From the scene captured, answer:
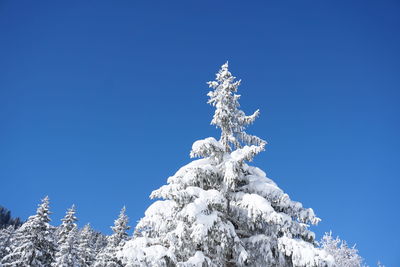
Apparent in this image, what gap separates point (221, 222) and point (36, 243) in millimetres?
25436

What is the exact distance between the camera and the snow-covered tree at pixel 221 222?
1045 centimetres

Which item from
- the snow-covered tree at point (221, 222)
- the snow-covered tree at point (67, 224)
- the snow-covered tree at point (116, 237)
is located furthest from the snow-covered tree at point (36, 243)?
the snow-covered tree at point (221, 222)

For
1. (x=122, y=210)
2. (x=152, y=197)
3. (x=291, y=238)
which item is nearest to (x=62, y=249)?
(x=122, y=210)

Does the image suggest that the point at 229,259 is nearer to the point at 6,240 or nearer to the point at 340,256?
the point at 340,256

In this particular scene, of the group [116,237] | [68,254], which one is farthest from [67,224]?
[116,237]

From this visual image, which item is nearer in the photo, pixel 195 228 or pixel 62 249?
pixel 195 228

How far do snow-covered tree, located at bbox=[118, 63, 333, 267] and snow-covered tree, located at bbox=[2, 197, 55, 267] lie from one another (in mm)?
22346

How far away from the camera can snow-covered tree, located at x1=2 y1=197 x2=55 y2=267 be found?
96.1 ft

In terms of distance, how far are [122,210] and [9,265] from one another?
11823mm

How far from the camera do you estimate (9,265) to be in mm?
30078

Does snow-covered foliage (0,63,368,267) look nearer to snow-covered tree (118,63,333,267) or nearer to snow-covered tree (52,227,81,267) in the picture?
snow-covered tree (118,63,333,267)

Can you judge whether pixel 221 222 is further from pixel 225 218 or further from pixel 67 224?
pixel 67 224

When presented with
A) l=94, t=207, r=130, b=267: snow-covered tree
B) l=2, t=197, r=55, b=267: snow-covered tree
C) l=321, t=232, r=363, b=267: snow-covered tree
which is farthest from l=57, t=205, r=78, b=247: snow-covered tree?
l=321, t=232, r=363, b=267: snow-covered tree

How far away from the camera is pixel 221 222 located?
426 inches
